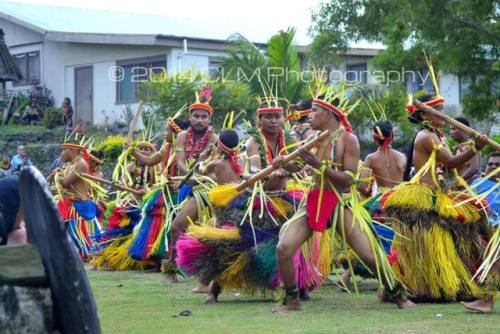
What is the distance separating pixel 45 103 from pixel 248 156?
21718 mm

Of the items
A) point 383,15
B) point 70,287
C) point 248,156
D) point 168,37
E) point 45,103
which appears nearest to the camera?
point 70,287

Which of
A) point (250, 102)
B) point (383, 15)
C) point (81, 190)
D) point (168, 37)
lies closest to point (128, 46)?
point (168, 37)

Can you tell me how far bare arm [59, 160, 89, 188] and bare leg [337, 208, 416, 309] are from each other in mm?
5861

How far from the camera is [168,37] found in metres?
26.5

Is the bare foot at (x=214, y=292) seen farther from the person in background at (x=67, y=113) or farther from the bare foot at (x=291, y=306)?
the person in background at (x=67, y=113)

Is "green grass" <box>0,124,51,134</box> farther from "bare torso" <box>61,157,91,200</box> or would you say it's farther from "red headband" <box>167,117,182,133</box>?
"red headband" <box>167,117,182,133</box>

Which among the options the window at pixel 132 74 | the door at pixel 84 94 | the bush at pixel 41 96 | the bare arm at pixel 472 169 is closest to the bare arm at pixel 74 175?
the bare arm at pixel 472 169

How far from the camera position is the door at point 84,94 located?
98.0ft

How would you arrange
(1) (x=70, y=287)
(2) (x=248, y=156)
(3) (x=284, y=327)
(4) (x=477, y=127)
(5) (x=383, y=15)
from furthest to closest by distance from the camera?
1. (4) (x=477, y=127)
2. (5) (x=383, y=15)
3. (2) (x=248, y=156)
4. (3) (x=284, y=327)
5. (1) (x=70, y=287)

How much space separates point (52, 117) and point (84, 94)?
1.60 meters

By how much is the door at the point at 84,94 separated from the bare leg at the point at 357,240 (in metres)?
21.8

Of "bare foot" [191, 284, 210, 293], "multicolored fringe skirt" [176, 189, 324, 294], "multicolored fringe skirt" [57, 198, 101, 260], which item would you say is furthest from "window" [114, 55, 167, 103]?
"multicolored fringe skirt" [176, 189, 324, 294]

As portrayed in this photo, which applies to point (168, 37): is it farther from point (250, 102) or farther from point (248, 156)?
point (248, 156)

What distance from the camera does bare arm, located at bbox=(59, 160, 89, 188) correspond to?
13.7 m
